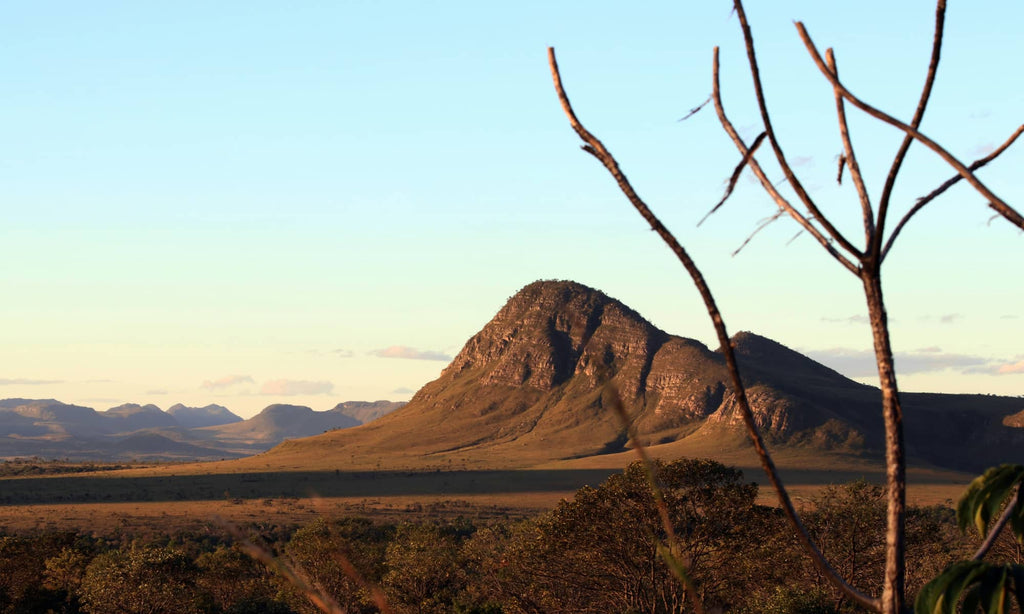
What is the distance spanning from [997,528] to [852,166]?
2.26m

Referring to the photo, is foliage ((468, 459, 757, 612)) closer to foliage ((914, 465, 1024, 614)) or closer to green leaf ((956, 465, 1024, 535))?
green leaf ((956, 465, 1024, 535))

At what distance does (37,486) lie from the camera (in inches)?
6535

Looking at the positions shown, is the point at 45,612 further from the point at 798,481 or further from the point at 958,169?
the point at 798,481

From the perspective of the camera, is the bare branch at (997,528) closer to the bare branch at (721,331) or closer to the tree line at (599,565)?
the bare branch at (721,331)

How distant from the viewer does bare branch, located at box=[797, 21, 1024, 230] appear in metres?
4.93

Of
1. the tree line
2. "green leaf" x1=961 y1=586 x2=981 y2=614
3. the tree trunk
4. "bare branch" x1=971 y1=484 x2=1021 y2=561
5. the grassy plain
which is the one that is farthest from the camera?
the grassy plain

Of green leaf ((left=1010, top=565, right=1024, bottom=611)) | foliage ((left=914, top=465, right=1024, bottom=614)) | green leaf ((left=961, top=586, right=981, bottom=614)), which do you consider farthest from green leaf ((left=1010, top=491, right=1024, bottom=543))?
green leaf ((left=961, top=586, right=981, bottom=614))

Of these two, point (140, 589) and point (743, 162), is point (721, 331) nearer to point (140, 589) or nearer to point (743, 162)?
point (743, 162)

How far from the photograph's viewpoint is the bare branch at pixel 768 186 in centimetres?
531

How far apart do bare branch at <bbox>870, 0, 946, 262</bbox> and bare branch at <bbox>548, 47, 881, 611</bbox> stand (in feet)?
3.00

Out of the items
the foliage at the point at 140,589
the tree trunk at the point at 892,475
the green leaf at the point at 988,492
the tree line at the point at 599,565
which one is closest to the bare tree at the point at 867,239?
the tree trunk at the point at 892,475

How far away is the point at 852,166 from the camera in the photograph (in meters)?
5.56

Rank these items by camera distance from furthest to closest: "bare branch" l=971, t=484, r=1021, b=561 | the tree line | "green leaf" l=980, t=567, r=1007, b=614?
the tree line
"green leaf" l=980, t=567, r=1007, b=614
"bare branch" l=971, t=484, r=1021, b=561

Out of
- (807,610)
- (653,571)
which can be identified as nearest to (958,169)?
(807,610)
